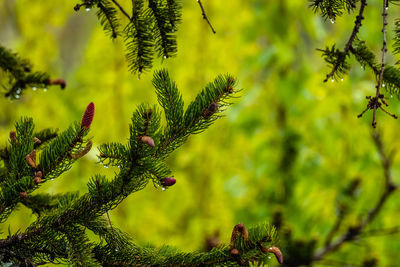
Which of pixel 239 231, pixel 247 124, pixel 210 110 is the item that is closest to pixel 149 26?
pixel 210 110

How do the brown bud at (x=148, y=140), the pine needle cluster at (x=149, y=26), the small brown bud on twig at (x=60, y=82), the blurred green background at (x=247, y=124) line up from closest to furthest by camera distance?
the brown bud at (x=148, y=140), the pine needle cluster at (x=149, y=26), the small brown bud on twig at (x=60, y=82), the blurred green background at (x=247, y=124)

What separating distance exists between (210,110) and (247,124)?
2.19 meters

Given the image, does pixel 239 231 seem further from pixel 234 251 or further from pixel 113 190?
pixel 113 190

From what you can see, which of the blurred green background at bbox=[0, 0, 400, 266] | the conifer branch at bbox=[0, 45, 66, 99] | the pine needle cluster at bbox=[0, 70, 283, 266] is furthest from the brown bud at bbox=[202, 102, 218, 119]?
the blurred green background at bbox=[0, 0, 400, 266]

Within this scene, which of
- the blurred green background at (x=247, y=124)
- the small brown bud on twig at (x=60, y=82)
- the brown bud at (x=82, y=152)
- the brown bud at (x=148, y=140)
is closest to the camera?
the brown bud at (x=148, y=140)

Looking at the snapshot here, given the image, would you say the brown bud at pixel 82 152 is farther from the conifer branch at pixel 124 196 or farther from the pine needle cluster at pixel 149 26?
the pine needle cluster at pixel 149 26

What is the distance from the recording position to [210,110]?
910 millimetres

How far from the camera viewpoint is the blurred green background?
2.90m

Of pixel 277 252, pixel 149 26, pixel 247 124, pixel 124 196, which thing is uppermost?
pixel 247 124

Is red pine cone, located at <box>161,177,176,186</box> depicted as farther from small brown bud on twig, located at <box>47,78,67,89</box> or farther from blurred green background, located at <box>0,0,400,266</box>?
blurred green background, located at <box>0,0,400,266</box>

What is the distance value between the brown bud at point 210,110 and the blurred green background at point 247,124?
178 centimetres

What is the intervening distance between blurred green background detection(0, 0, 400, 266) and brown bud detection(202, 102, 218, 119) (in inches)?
70.2

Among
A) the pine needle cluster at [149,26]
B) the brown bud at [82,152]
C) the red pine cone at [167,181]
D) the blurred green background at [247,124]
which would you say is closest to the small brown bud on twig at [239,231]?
the red pine cone at [167,181]

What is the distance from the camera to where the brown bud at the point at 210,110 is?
0.91 meters
